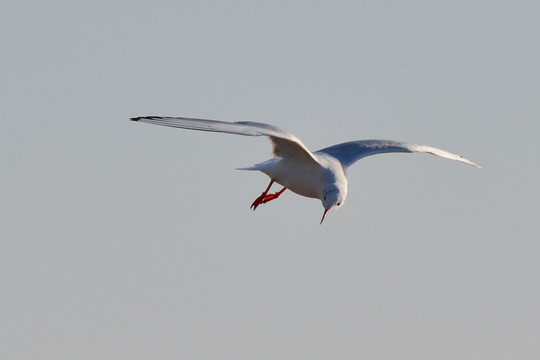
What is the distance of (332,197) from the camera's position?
96.0 feet

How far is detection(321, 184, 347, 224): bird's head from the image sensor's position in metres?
29.3

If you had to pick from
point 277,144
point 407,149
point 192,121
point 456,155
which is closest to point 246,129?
point 192,121

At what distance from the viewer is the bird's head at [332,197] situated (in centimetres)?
2927

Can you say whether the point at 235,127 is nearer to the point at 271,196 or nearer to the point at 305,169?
the point at 305,169

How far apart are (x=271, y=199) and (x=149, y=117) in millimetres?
7356

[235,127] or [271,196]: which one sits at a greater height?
[235,127]

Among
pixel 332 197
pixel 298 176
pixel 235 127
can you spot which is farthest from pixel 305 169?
pixel 235 127

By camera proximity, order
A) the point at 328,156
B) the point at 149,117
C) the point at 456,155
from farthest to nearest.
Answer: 1. the point at 456,155
2. the point at 328,156
3. the point at 149,117

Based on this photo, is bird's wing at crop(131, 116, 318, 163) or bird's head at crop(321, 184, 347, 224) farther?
bird's head at crop(321, 184, 347, 224)

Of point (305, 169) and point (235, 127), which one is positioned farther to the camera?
point (305, 169)

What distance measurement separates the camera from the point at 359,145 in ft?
107

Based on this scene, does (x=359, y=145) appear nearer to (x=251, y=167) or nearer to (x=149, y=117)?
(x=251, y=167)

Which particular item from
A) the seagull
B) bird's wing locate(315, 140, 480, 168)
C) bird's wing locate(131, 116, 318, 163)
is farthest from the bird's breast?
bird's wing locate(315, 140, 480, 168)

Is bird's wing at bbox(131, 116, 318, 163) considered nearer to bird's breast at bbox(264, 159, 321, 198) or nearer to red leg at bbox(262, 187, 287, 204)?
bird's breast at bbox(264, 159, 321, 198)
